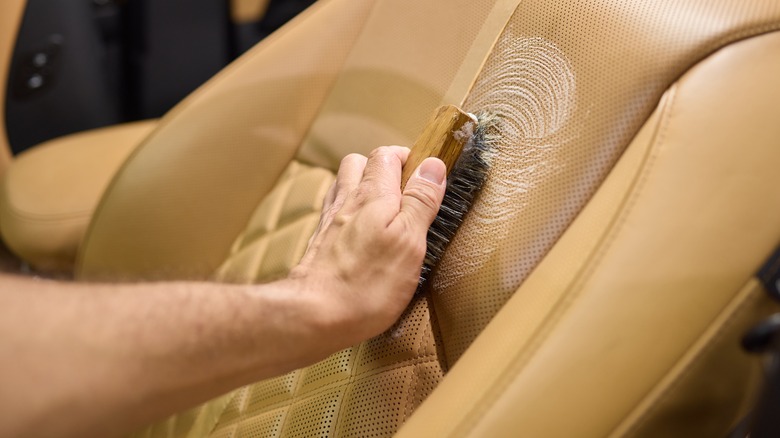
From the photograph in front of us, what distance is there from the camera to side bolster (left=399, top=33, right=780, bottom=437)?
1.85 feet

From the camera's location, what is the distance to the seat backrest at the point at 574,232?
22.3 inches

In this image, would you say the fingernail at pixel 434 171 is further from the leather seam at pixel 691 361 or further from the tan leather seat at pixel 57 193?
the tan leather seat at pixel 57 193

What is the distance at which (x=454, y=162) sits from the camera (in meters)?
0.72

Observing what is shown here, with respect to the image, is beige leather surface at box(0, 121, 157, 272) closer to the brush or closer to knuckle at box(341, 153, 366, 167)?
A: knuckle at box(341, 153, 366, 167)

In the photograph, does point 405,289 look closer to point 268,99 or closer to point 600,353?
point 600,353

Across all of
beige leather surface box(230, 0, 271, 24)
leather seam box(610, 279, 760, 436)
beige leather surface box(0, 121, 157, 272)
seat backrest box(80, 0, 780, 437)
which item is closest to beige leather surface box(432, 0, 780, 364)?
seat backrest box(80, 0, 780, 437)

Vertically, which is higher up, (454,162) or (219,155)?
(454,162)

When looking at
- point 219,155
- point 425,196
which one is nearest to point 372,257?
point 425,196

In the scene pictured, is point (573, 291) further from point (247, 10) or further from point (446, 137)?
point (247, 10)

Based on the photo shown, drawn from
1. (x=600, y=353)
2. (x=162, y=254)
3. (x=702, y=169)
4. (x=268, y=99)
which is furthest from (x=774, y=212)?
(x=162, y=254)

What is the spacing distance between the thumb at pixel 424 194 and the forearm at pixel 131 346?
0.42ft

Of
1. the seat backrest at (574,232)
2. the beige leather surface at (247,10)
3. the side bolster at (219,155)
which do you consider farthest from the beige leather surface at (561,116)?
the beige leather surface at (247,10)

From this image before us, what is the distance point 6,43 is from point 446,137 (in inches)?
42.5

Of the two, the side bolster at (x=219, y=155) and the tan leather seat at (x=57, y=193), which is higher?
the side bolster at (x=219, y=155)
